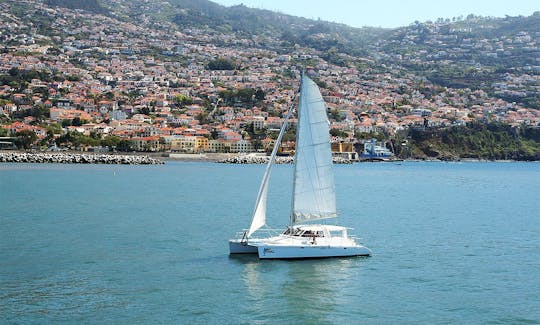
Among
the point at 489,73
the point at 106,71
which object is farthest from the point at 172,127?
the point at 489,73

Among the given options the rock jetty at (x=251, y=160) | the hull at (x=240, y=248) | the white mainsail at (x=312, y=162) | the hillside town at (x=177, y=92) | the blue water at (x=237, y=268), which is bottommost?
the blue water at (x=237, y=268)

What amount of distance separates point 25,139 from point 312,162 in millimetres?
69135

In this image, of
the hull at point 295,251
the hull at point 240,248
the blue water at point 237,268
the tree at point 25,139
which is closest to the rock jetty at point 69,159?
the tree at point 25,139

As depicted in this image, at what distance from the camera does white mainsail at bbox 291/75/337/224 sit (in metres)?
21.6

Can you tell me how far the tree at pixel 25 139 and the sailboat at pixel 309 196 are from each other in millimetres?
68095

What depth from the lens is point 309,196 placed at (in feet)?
71.9

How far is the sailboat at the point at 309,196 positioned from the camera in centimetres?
2141

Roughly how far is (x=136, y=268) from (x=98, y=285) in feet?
6.82

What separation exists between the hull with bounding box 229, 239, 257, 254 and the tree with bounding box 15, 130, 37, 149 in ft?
224

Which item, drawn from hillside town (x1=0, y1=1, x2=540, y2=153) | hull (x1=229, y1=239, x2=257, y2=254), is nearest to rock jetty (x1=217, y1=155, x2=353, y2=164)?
hillside town (x1=0, y1=1, x2=540, y2=153)

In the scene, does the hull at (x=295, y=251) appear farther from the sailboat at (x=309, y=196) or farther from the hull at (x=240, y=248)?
the hull at (x=240, y=248)

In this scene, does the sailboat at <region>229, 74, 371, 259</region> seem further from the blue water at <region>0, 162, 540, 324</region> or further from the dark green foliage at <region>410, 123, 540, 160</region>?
the dark green foliage at <region>410, 123, 540, 160</region>

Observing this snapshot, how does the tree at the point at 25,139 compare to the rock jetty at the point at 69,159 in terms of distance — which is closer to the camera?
the rock jetty at the point at 69,159

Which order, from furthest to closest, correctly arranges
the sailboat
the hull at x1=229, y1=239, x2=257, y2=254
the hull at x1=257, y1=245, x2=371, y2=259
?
the hull at x1=229, y1=239, x2=257, y2=254, the sailboat, the hull at x1=257, y1=245, x2=371, y2=259
